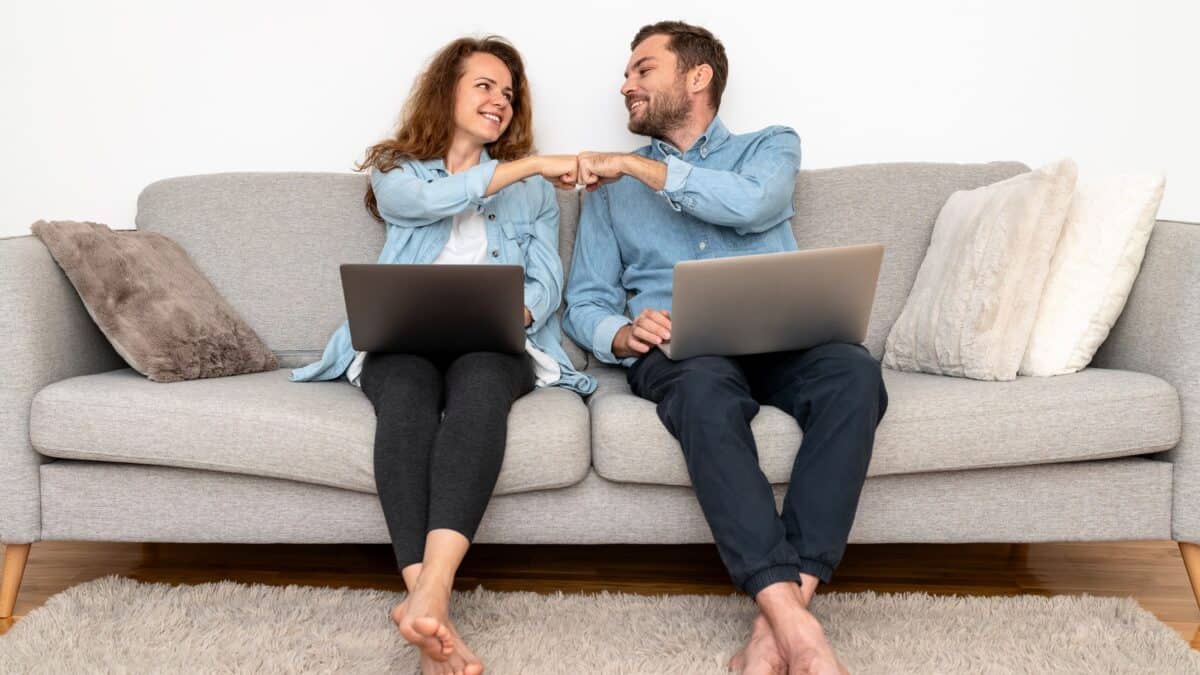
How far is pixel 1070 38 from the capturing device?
103 inches

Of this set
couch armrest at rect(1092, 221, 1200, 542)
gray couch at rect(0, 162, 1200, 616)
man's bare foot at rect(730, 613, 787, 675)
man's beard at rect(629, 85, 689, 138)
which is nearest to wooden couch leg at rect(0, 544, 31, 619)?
gray couch at rect(0, 162, 1200, 616)

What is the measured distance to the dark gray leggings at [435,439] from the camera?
1.47 meters

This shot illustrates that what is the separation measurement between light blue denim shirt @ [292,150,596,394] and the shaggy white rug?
0.50 m

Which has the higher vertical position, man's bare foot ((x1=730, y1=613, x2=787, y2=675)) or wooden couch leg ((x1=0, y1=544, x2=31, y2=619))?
man's bare foot ((x1=730, y1=613, x2=787, y2=675))

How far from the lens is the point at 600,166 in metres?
2.03

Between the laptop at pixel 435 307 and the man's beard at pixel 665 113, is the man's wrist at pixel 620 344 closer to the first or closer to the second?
the laptop at pixel 435 307

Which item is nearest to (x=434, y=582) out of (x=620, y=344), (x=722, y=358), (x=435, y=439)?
(x=435, y=439)

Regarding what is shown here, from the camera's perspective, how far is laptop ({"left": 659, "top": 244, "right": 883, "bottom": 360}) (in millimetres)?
1557

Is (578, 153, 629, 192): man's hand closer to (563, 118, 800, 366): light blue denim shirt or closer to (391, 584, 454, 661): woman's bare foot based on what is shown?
(563, 118, 800, 366): light blue denim shirt

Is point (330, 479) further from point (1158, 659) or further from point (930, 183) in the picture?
point (930, 183)

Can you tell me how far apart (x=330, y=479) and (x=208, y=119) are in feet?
4.73

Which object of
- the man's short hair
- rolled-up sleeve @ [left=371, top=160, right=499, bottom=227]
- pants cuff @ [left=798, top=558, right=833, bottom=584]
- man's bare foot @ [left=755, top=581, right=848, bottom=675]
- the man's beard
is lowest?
man's bare foot @ [left=755, top=581, right=848, bottom=675]

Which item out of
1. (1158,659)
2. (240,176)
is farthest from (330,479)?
(1158,659)

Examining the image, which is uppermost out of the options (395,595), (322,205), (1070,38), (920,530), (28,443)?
(1070,38)
